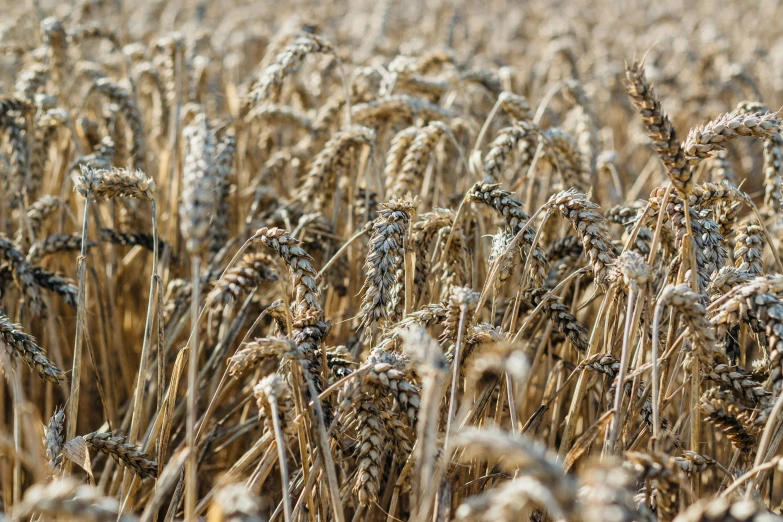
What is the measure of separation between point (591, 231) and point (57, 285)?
165 centimetres

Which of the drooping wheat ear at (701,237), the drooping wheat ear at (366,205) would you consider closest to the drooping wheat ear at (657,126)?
the drooping wheat ear at (701,237)

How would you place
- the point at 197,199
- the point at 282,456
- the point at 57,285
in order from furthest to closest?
the point at 57,285 < the point at 282,456 < the point at 197,199

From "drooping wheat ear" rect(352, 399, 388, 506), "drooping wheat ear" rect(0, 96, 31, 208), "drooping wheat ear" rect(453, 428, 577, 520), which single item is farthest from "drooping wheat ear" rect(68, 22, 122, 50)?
"drooping wheat ear" rect(453, 428, 577, 520)

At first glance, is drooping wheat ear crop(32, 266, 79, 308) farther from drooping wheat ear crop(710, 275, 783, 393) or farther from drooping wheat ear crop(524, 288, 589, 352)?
drooping wheat ear crop(710, 275, 783, 393)

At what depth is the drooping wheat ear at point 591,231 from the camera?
1.78 metres

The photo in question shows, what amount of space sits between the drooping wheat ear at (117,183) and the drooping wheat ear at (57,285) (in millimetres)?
539

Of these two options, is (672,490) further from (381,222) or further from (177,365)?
(177,365)

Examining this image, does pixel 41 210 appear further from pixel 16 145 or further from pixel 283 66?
pixel 283 66

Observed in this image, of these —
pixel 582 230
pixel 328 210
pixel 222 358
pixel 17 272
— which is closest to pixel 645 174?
pixel 328 210

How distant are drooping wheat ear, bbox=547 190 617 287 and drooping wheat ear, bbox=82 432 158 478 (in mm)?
1166

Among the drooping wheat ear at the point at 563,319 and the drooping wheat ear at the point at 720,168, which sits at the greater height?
the drooping wheat ear at the point at 720,168

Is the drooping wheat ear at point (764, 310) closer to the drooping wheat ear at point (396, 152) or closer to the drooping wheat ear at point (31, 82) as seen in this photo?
the drooping wheat ear at point (396, 152)

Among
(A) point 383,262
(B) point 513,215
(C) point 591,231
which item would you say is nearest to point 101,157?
(A) point 383,262

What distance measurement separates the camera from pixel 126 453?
1746mm
